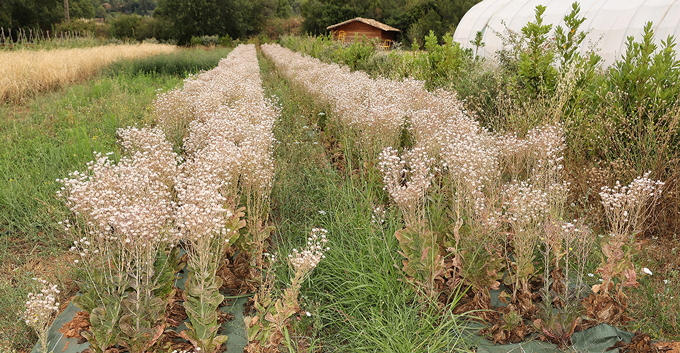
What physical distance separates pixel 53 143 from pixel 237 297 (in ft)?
15.7

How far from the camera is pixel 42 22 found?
4153cm

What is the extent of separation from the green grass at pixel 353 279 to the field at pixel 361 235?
0.08 feet

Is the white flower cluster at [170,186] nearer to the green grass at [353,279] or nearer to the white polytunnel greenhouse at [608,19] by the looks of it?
the green grass at [353,279]

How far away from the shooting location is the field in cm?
247

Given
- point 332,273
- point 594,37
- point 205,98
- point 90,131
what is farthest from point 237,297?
point 594,37

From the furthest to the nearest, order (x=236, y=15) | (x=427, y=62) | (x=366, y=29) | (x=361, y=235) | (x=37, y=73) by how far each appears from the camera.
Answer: (x=236, y=15) → (x=366, y=29) → (x=37, y=73) → (x=427, y=62) → (x=361, y=235)

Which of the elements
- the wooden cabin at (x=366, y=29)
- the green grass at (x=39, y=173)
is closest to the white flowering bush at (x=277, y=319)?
the green grass at (x=39, y=173)

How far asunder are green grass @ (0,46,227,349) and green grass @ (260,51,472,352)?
6.36 ft

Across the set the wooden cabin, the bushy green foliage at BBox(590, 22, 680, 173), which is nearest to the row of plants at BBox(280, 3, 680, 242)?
the bushy green foliage at BBox(590, 22, 680, 173)

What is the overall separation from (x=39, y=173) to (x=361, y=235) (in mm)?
4138

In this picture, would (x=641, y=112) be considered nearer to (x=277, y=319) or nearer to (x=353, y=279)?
(x=353, y=279)

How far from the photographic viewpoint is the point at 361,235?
3.45 metres

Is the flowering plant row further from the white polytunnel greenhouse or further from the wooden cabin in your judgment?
the wooden cabin

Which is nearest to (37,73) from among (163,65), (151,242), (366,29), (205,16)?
(163,65)
